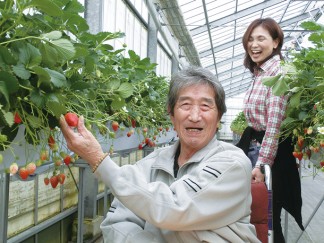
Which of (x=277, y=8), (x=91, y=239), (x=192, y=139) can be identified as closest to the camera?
(x=192, y=139)

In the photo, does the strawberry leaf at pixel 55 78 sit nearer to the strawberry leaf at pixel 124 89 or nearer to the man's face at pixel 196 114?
the man's face at pixel 196 114

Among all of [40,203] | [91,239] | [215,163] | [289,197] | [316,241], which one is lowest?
[91,239]

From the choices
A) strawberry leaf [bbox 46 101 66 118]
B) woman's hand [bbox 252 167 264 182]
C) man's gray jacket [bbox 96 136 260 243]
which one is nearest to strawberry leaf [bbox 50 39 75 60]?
strawberry leaf [bbox 46 101 66 118]

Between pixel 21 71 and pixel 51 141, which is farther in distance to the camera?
pixel 51 141

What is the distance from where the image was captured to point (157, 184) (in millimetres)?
1219

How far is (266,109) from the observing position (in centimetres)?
210

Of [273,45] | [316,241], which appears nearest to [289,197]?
[273,45]

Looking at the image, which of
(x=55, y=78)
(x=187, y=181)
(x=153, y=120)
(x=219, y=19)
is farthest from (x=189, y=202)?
(x=219, y=19)

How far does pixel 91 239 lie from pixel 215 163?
4.67 metres

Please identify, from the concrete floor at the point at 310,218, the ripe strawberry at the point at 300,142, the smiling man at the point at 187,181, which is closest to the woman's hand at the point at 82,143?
the smiling man at the point at 187,181

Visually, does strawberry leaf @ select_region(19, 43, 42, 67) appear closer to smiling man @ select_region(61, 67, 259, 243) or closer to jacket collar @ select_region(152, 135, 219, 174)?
smiling man @ select_region(61, 67, 259, 243)

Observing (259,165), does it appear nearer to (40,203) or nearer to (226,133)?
(40,203)

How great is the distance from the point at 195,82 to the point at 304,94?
0.85 metres

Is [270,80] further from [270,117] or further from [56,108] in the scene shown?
[56,108]
